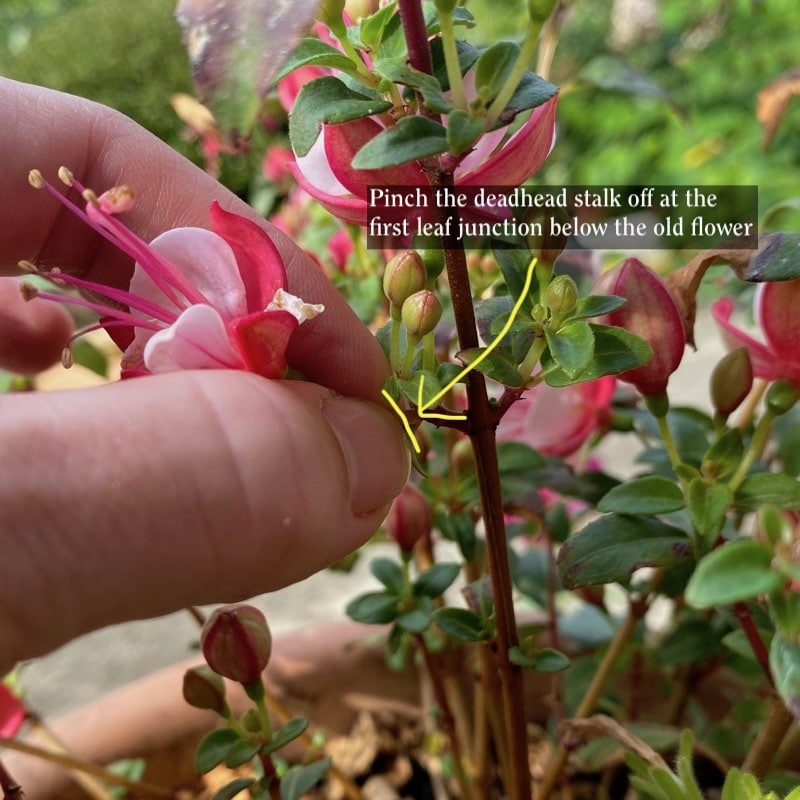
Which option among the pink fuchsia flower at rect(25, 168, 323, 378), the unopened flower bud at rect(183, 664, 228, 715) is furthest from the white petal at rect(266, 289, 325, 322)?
the unopened flower bud at rect(183, 664, 228, 715)

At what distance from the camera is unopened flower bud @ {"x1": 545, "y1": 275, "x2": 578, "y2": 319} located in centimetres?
31

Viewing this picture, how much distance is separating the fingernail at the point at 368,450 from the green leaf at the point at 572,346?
0.08m

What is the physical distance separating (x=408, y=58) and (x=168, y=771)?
60 cm

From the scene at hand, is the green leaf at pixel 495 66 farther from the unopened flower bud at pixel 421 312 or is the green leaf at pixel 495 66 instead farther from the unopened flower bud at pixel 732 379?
the unopened flower bud at pixel 732 379

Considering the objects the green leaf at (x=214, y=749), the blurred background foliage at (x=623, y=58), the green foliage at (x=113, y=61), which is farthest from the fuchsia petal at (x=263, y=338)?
the green foliage at (x=113, y=61)

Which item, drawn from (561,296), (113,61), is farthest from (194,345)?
(113,61)

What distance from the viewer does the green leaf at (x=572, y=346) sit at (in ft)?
0.99

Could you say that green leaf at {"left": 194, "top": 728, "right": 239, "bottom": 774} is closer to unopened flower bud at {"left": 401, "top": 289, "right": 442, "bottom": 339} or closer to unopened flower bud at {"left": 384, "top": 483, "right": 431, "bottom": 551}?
→ unopened flower bud at {"left": 384, "top": 483, "right": 431, "bottom": 551}

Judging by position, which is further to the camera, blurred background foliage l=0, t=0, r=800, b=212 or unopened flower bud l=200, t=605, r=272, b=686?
blurred background foliage l=0, t=0, r=800, b=212

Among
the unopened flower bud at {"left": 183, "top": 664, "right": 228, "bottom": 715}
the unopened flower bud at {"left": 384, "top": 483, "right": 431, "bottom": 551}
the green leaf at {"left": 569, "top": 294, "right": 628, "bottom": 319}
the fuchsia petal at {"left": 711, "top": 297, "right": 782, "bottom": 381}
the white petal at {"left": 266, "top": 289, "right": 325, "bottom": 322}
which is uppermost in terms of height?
the white petal at {"left": 266, "top": 289, "right": 325, "bottom": 322}

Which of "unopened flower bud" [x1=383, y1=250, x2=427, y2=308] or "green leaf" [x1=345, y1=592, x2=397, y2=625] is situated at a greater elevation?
"unopened flower bud" [x1=383, y1=250, x2=427, y2=308]

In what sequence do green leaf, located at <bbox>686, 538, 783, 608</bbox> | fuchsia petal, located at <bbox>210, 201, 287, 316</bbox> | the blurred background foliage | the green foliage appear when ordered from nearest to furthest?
green leaf, located at <bbox>686, 538, 783, 608</bbox>
fuchsia petal, located at <bbox>210, 201, 287, 316</bbox>
the blurred background foliage
the green foliage

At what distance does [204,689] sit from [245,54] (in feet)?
1.01

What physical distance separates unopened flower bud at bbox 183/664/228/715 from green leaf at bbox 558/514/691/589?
18cm
